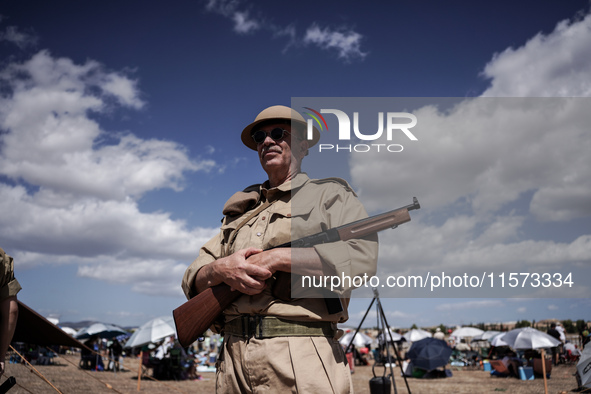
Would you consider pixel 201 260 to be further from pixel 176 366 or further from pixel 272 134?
pixel 176 366

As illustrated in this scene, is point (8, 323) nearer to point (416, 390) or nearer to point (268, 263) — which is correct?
point (268, 263)

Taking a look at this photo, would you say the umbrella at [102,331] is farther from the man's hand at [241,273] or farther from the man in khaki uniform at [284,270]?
the man's hand at [241,273]

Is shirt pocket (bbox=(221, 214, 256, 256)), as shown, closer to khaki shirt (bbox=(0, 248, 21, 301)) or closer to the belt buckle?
the belt buckle

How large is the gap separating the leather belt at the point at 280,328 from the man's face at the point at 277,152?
96 cm

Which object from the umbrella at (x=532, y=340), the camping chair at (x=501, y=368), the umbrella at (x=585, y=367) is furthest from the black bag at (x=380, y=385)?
the camping chair at (x=501, y=368)

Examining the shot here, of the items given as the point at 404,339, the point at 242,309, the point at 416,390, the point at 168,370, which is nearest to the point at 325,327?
the point at 242,309

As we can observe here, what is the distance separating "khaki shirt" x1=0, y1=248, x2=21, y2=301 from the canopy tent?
0.95 metres

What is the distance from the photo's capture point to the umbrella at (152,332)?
19.1 m

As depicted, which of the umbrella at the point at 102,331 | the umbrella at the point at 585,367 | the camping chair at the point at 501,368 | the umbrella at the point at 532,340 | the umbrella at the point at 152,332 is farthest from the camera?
the umbrella at the point at 102,331

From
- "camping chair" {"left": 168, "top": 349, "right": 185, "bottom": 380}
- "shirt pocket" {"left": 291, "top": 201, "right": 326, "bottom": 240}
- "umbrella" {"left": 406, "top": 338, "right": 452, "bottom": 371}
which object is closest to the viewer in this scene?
"shirt pocket" {"left": 291, "top": 201, "right": 326, "bottom": 240}

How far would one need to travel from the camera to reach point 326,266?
7.32ft

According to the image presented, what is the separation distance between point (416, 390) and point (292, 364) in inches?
565

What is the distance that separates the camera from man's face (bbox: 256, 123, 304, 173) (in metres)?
2.83

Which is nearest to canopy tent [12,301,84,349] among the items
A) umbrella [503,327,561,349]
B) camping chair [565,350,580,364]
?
umbrella [503,327,561,349]
